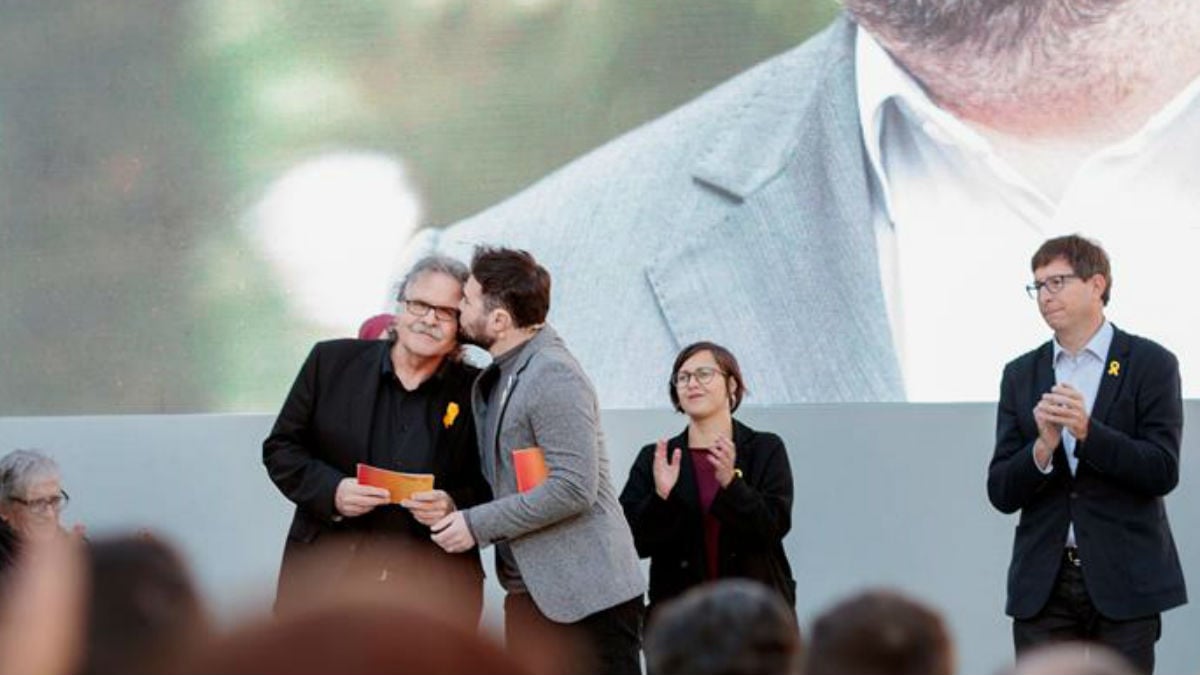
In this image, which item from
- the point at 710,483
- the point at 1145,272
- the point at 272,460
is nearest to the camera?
the point at 272,460

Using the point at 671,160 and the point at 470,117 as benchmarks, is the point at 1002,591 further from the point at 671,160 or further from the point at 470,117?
the point at 470,117

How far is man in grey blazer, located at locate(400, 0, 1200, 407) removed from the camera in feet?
18.1

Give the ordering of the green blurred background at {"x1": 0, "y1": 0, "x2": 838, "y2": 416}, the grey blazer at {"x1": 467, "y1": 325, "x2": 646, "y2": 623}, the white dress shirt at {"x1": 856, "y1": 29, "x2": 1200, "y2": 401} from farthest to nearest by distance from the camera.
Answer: the green blurred background at {"x1": 0, "y1": 0, "x2": 838, "y2": 416}, the white dress shirt at {"x1": 856, "y1": 29, "x2": 1200, "y2": 401}, the grey blazer at {"x1": 467, "y1": 325, "x2": 646, "y2": 623}

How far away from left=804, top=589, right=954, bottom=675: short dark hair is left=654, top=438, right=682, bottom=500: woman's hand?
269 cm

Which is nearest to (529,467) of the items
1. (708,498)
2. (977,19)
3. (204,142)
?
(708,498)

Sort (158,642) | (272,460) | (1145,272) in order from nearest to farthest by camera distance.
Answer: (158,642) < (272,460) < (1145,272)

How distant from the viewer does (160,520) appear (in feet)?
18.8

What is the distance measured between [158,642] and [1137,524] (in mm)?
3018

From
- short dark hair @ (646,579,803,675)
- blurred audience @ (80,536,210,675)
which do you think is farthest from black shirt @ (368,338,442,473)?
short dark hair @ (646,579,803,675)

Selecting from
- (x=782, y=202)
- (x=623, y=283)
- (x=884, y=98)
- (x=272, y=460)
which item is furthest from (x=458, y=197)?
(x=272, y=460)

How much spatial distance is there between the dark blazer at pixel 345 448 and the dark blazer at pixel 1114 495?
1213 millimetres

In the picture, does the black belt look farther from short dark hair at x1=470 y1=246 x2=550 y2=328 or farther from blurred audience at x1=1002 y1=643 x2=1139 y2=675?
blurred audience at x1=1002 y1=643 x2=1139 y2=675

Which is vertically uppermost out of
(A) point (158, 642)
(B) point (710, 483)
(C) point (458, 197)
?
A: (C) point (458, 197)

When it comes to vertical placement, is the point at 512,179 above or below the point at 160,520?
above
